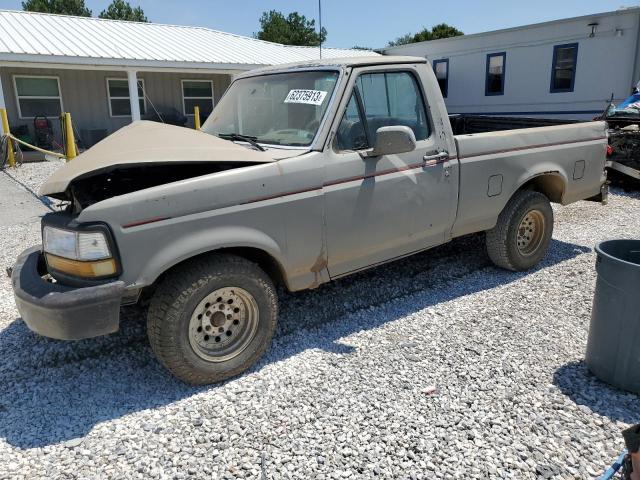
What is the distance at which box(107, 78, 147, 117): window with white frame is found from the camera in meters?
17.9

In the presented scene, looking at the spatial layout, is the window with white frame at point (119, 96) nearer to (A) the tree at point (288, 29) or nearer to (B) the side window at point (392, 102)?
(B) the side window at point (392, 102)

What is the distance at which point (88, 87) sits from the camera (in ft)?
57.2

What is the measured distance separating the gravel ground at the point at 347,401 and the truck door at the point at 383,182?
0.69 metres

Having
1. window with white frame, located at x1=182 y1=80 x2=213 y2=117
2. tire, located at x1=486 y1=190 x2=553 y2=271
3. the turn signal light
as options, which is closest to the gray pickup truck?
the turn signal light

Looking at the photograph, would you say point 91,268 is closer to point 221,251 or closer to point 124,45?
point 221,251

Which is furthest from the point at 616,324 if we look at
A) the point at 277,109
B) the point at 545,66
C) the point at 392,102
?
the point at 545,66

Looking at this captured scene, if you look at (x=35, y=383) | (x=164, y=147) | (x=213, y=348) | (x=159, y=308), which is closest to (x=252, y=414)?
(x=213, y=348)

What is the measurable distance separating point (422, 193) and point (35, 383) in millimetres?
3127

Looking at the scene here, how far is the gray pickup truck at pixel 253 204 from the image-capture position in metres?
2.96

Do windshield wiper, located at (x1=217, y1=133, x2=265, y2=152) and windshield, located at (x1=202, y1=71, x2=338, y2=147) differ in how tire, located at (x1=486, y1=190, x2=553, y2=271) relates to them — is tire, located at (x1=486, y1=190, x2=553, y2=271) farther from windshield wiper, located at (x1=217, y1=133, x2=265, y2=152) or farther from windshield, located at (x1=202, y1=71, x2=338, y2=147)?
windshield wiper, located at (x1=217, y1=133, x2=265, y2=152)

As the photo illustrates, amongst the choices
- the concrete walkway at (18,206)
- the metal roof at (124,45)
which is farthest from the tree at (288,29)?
the concrete walkway at (18,206)

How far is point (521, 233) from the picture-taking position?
17.3 feet

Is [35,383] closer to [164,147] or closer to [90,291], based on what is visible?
[90,291]

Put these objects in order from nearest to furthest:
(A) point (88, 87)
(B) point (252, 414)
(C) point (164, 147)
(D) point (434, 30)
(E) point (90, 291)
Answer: (E) point (90, 291)
(B) point (252, 414)
(C) point (164, 147)
(A) point (88, 87)
(D) point (434, 30)
